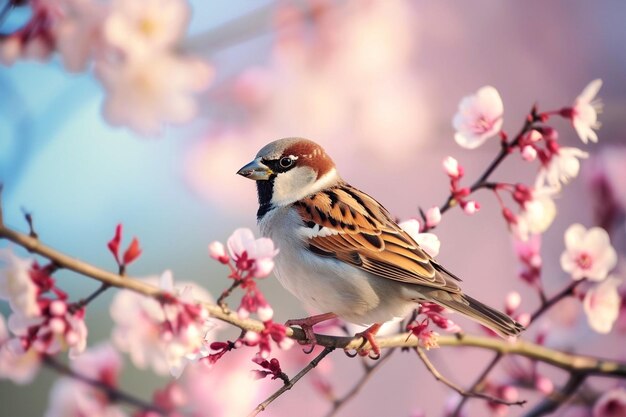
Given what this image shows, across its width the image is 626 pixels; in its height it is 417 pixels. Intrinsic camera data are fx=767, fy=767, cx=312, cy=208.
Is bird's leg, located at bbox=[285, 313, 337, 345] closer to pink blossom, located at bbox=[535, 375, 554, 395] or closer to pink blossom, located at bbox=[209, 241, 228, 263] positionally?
pink blossom, located at bbox=[209, 241, 228, 263]

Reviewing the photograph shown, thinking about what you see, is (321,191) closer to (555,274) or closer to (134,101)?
(134,101)

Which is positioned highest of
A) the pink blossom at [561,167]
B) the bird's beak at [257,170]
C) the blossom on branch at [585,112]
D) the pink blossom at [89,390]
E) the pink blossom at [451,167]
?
the blossom on branch at [585,112]

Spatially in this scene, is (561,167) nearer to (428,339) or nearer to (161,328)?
(428,339)

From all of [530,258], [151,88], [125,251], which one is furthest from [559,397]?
[151,88]

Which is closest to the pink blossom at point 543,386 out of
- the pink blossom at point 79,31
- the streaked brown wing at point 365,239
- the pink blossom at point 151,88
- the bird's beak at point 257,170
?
the streaked brown wing at point 365,239

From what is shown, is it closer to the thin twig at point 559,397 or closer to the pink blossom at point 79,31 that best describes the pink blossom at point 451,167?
the thin twig at point 559,397

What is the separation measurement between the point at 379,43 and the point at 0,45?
34.4 inches

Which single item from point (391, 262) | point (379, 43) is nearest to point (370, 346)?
point (391, 262)

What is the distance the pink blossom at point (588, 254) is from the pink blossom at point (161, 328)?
1.47 ft

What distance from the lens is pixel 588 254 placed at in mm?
903

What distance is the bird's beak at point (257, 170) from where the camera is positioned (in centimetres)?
86

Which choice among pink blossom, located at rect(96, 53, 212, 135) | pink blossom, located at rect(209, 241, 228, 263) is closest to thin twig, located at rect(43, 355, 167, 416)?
pink blossom, located at rect(209, 241, 228, 263)

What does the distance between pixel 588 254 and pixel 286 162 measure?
37 cm

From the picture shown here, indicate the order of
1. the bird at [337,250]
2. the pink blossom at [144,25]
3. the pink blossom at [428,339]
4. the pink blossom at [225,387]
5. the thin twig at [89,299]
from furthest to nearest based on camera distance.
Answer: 1. the pink blossom at [225,387]
2. the pink blossom at [144,25]
3. the bird at [337,250]
4. the pink blossom at [428,339]
5. the thin twig at [89,299]
